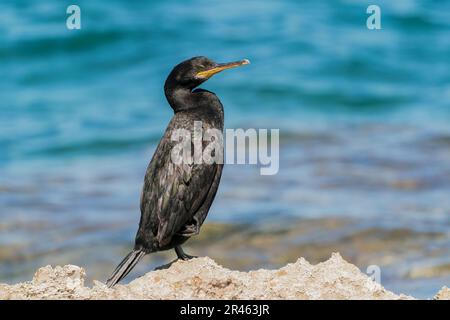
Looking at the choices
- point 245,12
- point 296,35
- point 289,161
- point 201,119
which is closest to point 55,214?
point 289,161

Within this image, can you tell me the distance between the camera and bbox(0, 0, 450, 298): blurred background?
1072 cm

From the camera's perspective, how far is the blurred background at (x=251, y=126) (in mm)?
10719

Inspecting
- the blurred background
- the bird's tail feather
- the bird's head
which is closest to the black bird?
the bird's tail feather

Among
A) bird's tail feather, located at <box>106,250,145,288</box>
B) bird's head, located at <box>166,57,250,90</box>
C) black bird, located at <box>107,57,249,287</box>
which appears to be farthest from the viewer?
bird's head, located at <box>166,57,250,90</box>

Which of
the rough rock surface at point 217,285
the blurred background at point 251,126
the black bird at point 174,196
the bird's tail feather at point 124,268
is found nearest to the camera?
the rough rock surface at point 217,285

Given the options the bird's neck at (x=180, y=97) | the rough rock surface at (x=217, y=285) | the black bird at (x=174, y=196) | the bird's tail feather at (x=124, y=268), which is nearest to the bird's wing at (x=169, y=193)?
the black bird at (x=174, y=196)

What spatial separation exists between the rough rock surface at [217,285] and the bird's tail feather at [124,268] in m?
0.43

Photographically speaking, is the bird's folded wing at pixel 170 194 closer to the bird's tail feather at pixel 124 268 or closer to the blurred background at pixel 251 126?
the bird's tail feather at pixel 124 268

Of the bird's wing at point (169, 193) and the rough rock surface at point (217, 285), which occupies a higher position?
the bird's wing at point (169, 193)

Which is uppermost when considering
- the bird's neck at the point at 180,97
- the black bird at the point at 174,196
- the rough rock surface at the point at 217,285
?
the bird's neck at the point at 180,97

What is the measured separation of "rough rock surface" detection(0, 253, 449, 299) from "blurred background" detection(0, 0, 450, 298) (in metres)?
3.00

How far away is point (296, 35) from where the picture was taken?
835 inches

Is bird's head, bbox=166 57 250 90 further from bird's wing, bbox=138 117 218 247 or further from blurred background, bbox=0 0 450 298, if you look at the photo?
blurred background, bbox=0 0 450 298
